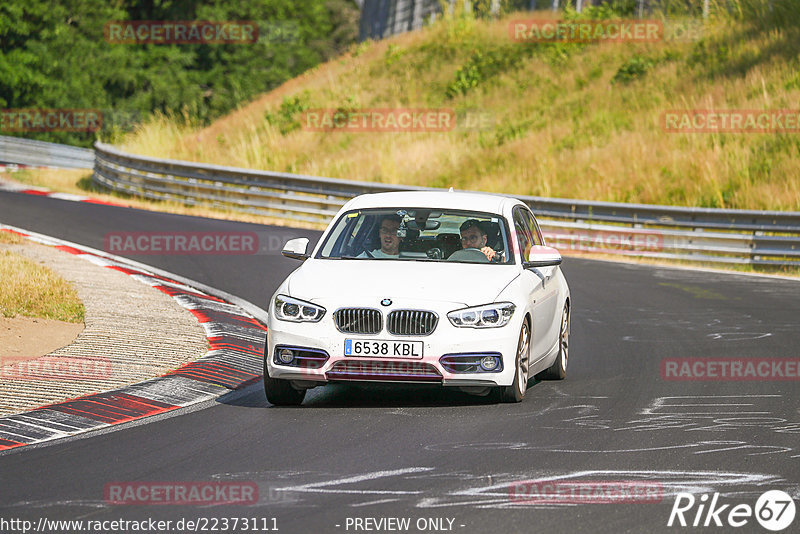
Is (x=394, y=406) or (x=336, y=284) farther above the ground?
(x=336, y=284)

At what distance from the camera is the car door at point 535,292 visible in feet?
32.2

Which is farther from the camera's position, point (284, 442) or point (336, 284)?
point (336, 284)

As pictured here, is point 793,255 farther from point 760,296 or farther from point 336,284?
point 336,284

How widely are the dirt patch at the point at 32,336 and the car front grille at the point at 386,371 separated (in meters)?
3.25

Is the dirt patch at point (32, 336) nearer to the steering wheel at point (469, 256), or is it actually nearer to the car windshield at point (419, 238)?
the car windshield at point (419, 238)

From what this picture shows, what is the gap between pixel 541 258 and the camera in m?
10.0

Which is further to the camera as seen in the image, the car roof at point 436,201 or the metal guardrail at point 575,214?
the metal guardrail at point 575,214

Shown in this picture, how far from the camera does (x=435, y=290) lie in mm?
9133

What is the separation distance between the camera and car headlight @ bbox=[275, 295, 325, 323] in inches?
358

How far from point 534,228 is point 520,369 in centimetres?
247

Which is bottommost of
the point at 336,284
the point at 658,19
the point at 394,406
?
the point at 394,406

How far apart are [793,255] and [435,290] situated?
1372 centimetres

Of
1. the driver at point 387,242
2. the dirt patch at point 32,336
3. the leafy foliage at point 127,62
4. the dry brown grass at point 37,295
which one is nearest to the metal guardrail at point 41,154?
the leafy foliage at point 127,62

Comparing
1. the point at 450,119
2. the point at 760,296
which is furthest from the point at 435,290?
the point at 450,119
